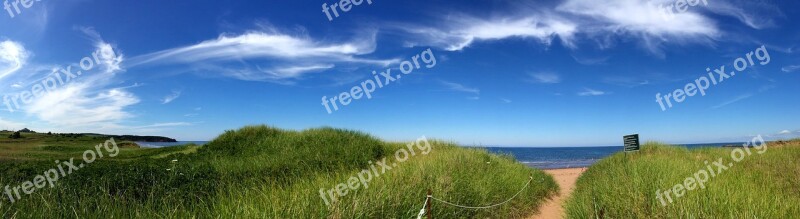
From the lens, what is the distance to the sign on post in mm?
18938

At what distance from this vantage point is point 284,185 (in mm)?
10336

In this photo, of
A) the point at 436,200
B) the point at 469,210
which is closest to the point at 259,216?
the point at 436,200

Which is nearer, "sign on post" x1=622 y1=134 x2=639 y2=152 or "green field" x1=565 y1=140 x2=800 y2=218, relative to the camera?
"green field" x1=565 y1=140 x2=800 y2=218

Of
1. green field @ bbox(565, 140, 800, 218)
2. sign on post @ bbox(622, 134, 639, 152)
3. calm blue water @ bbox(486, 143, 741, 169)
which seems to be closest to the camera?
green field @ bbox(565, 140, 800, 218)

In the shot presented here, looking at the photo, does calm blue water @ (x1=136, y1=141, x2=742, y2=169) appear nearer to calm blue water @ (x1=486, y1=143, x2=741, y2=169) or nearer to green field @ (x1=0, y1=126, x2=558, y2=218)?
calm blue water @ (x1=486, y1=143, x2=741, y2=169)

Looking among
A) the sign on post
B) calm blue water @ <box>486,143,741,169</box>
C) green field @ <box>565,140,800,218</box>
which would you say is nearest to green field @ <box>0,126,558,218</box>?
green field @ <box>565,140,800,218</box>

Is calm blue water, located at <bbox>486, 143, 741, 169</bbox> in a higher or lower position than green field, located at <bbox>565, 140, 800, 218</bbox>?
higher

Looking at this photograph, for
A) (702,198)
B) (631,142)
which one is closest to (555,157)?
(631,142)

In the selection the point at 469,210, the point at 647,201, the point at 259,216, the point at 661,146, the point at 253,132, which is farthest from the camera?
the point at 253,132

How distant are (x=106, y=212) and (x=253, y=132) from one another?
21096 mm

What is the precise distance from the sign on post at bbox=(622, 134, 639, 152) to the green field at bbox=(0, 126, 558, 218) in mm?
4527

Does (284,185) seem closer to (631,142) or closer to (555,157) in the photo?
(631,142)

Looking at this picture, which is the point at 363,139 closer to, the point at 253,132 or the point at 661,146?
the point at 253,132

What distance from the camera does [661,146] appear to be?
24141mm
